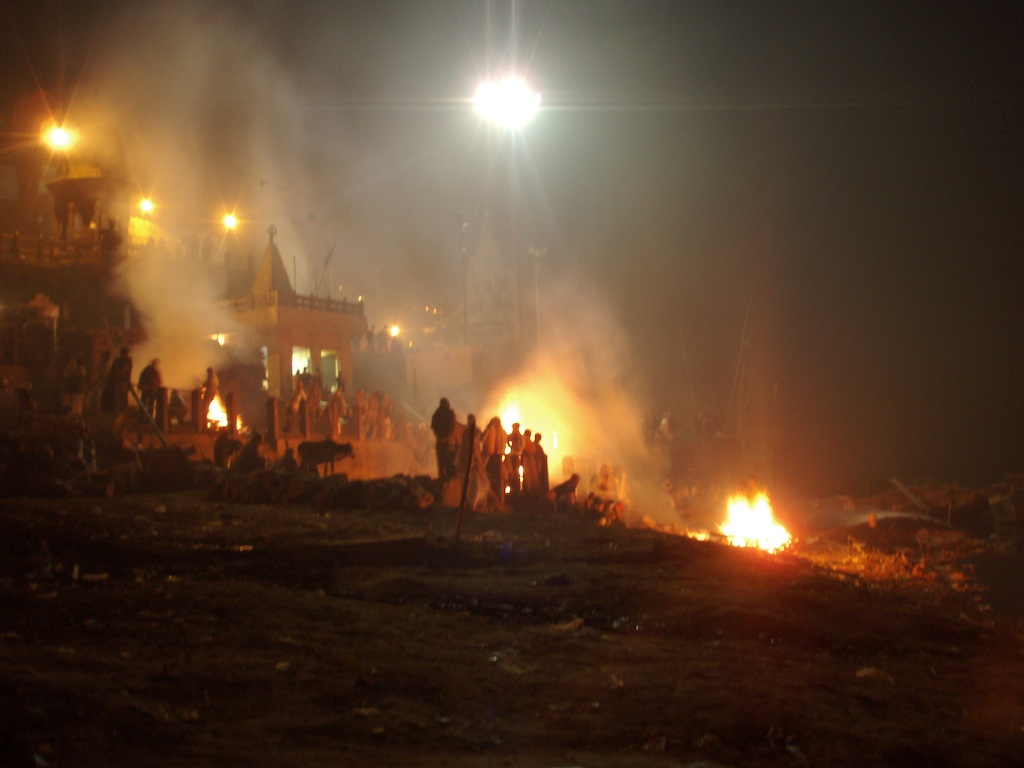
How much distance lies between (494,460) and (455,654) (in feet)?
36.2

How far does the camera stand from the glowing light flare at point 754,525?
22938mm

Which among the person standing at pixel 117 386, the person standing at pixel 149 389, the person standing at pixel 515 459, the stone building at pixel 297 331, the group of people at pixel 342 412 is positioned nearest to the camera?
the person standing at pixel 515 459

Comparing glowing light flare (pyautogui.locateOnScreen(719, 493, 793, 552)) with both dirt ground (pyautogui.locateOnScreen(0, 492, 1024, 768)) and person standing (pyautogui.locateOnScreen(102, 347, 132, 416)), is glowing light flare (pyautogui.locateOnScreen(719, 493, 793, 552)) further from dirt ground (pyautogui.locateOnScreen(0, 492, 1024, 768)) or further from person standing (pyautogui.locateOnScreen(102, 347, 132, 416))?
person standing (pyautogui.locateOnScreen(102, 347, 132, 416))

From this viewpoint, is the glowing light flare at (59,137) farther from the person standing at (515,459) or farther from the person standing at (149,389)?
the person standing at (515,459)

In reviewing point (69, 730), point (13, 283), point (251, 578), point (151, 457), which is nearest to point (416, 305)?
point (13, 283)

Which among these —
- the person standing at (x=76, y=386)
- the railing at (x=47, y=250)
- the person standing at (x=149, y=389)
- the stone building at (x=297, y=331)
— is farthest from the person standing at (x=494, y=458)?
the railing at (x=47, y=250)

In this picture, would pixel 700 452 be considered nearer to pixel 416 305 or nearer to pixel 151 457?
pixel 151 457

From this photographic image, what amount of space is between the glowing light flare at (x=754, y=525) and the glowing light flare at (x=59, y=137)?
3506cm

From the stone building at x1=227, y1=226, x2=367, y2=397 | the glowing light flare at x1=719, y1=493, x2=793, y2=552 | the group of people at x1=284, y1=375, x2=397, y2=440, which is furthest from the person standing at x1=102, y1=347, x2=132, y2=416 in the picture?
the glowing light flare at x1=719, y1=493, x2=793, y2=552

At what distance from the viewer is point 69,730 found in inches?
173

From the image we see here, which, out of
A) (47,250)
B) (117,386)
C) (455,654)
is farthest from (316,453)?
(47,250)

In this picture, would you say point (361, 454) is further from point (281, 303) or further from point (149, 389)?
point (281, 303)

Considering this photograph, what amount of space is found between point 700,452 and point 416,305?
128ft

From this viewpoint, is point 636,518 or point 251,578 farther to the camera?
point 636,518
